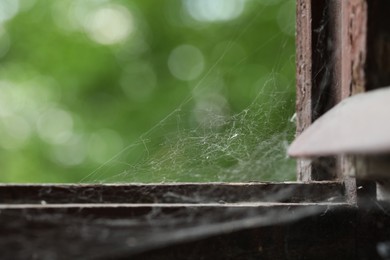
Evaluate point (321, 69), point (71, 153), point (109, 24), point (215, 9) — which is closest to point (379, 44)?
point (321, 69)

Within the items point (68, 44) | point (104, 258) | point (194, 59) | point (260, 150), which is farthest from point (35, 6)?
point (104, 258)

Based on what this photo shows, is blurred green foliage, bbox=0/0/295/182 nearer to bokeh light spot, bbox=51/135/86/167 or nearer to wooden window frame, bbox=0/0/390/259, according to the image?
bokeh light spot, bbox=51/135/86/167

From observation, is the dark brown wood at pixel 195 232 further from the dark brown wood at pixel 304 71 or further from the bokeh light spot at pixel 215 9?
the bokeh light spot at pixel 215 9

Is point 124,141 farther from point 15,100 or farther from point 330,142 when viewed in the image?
point 330,142

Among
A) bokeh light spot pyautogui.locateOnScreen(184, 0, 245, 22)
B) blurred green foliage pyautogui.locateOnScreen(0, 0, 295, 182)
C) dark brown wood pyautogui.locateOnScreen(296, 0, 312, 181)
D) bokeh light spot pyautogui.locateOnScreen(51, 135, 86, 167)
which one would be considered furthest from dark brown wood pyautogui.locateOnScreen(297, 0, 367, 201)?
bokeh light spot pyautogui.locateOnScreen(184, 0, 245, 22)

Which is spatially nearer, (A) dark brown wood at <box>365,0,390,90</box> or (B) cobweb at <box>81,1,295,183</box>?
(A) dark brown wood at <box>365,0,390,90</box>

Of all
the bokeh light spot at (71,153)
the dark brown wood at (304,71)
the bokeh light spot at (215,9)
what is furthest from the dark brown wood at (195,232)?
the bokeh light spot at (215,9)
